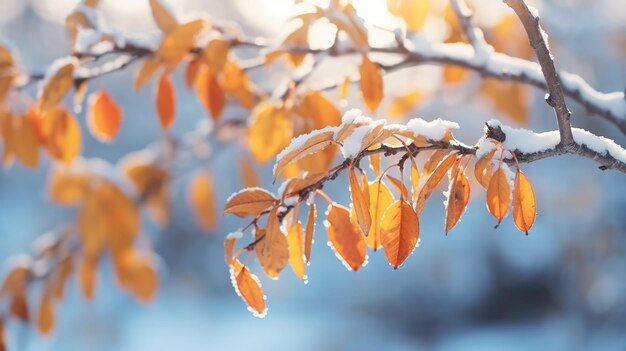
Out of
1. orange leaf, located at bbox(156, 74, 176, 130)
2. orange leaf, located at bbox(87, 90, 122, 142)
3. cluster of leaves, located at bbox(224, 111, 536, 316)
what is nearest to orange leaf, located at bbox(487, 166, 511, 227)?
cluster of leaves, located at bbox(224, 111, 536, 316)

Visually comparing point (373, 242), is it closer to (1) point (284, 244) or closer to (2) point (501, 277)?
(1) point (284, 244)

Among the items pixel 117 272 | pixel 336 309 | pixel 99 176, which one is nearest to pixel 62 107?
pixel 99 176

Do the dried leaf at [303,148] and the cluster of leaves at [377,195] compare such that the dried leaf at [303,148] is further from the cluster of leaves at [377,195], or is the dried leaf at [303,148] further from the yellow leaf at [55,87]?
the yellow leaf at [55,87]

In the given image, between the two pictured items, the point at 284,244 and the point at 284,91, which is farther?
the point at 284,91

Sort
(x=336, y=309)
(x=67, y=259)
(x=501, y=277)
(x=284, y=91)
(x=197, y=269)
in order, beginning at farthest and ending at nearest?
(x=197, y=269)
(x=336, y=309)
(x=501, y=277)
(x=67, y=259)
(x=284, y=91)

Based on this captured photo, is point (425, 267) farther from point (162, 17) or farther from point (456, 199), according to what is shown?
point (456, 199)

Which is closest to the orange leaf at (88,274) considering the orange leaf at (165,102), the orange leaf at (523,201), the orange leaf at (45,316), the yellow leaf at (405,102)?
the orange leaf at (45,316)
